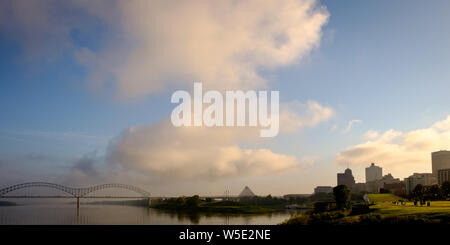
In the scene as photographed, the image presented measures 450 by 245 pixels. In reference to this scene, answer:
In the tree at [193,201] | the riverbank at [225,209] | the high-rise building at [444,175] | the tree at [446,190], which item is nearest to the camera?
the tree at [446,190]

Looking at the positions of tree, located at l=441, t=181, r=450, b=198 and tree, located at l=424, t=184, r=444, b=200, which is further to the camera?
tree, located at l=441, t=181, r=450, b=198

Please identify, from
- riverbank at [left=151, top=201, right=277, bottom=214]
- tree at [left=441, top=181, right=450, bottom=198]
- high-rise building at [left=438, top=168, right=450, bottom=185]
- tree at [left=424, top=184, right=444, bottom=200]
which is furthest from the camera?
high-rise building at [left=438, top=168, right=450, bottom=185]

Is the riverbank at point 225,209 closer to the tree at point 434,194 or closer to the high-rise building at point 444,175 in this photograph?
the tree at point 434,194

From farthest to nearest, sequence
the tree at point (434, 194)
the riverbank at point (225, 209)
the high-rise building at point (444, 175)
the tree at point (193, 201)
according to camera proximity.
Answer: the high-rise building at point (444, 175), the tree at point (193, 201), the riverbank at point (225, 209), the tree at point (434, 194)

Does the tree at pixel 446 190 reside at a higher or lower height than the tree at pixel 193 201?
higher

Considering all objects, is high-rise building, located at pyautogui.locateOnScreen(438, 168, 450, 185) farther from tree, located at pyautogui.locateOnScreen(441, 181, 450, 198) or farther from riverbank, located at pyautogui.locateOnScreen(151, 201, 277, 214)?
tree, located at pyautogui.locateOnScreen(441, 181, 450, 198)

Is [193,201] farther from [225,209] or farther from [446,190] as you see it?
[446,190]

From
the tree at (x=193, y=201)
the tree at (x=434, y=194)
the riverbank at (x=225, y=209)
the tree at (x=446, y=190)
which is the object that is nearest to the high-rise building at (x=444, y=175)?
the riverbank at (x=225, y=209)

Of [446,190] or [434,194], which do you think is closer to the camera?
[434,194]

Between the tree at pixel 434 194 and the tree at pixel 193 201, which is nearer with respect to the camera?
the tree at pixel 434 194

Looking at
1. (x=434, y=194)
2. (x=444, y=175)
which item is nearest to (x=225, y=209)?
(x=434, y=194)

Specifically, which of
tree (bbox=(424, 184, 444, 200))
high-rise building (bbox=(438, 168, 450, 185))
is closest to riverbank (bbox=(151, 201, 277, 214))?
tree (bbox=(424, 184, 444, 200))
